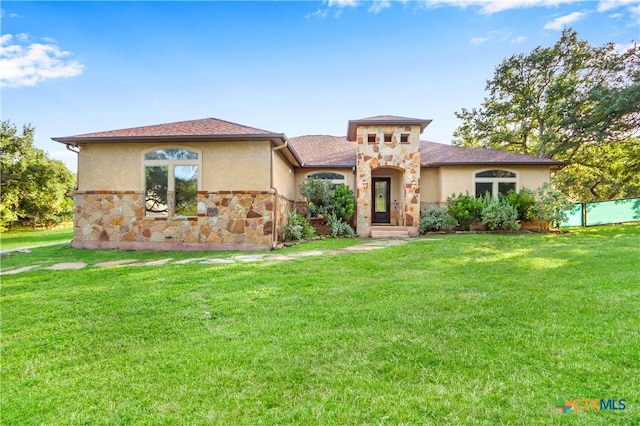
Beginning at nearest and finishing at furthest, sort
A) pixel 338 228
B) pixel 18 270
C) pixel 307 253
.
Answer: pixel 18 270 → pixel 307 253 → pixel 338 228

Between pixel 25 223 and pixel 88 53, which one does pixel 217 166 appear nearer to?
pixel 88 53

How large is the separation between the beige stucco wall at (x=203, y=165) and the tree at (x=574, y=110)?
1678 cm

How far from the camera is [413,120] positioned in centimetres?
1160

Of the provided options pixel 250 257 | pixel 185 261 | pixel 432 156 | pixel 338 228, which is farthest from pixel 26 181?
pixel 432 156

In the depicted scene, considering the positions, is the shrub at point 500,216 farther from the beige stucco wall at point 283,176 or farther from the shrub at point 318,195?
the beige stucco wall at point 283,176

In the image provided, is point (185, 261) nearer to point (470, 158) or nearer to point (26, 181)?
point (470, 158)

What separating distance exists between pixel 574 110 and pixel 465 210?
11212 millimetres

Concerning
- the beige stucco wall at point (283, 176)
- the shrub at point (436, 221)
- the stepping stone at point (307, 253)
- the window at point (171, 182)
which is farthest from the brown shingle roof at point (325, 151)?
the stepping stone at point (307, 253)

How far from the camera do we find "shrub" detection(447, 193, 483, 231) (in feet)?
39.7

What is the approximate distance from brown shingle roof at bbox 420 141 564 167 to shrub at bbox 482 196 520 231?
206 cm

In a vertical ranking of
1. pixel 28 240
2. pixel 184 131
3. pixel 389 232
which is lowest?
pixel 28 240

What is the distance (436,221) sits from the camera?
12219mm

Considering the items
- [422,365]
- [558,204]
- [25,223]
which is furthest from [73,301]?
[25,223]

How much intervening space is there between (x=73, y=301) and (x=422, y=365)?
449cm
